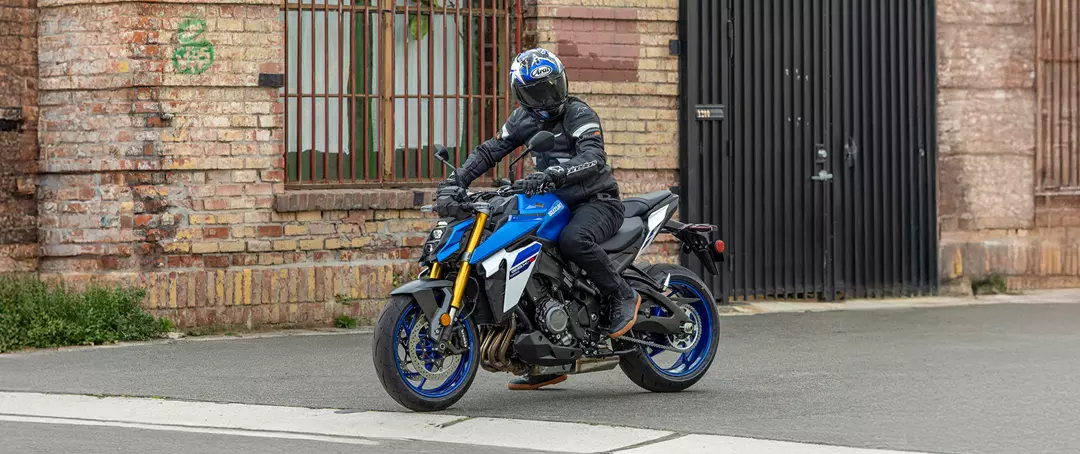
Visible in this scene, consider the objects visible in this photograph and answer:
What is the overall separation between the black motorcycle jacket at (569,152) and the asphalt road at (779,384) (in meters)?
1.11

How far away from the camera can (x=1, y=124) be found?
11.8 metres

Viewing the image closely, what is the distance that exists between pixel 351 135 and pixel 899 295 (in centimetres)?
528

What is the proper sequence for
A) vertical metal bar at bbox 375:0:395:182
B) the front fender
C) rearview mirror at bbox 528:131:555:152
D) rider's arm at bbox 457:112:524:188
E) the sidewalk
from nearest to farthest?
the front fender → rearview mirror at bbox 528:131:555:152 → rider's arm at bbox 457:112:524:188 → vertical metal bar at bbox 375:0:395:182 → the sidewalk

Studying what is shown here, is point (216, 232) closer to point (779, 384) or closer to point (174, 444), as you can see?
point (779, 384)

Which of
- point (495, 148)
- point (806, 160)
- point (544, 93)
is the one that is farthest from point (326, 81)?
point (544, 93)

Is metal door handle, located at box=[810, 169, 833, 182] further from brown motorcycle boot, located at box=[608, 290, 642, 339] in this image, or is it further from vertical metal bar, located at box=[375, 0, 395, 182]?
brown motorcycle boot, located at box=[608, 290, 642, 339]

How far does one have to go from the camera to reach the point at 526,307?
8391 millimetres

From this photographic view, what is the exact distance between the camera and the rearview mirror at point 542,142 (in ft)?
26.2

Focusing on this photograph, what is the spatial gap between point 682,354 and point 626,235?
817mm

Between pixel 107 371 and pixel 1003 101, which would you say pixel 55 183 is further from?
pixel 1003 101

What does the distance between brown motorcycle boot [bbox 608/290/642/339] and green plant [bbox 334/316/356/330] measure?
4118 millimetres

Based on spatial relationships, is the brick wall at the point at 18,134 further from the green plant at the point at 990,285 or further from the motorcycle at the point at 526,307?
the green plant at the point at 990,285

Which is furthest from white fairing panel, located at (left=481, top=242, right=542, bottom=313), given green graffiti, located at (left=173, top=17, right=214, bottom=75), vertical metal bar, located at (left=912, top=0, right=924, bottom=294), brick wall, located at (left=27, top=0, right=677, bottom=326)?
vertical metal bar, located at (left=912, top=0, right=924, bottom=294)

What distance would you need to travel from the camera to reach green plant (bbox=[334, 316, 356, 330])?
12.3 m
